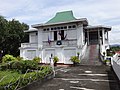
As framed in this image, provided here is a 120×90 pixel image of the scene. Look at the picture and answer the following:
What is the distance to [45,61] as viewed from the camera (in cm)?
2372

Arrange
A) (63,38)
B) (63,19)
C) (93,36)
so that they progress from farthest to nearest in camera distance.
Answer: (93,36), (63,19), (63,38)

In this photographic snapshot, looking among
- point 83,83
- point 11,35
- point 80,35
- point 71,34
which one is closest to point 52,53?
point 71,34

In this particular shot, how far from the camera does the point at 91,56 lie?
69.6ft

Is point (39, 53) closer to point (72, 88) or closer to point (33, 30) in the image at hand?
point (33, 30)

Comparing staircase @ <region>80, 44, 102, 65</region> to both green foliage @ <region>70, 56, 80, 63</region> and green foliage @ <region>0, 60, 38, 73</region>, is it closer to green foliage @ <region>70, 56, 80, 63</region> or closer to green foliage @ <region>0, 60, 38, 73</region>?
green foliage @ <region>70, 56, 80, 63</region>

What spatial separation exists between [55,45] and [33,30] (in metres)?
6.35

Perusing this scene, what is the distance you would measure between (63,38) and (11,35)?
10.5 m

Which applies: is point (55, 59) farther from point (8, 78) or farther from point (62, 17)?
point (8, 78)

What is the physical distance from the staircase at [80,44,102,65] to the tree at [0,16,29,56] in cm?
1332

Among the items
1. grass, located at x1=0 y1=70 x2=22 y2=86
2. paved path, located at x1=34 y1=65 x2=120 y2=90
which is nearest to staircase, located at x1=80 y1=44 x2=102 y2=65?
paved path, located at x1=34 y1=65 x2=120 y2=90

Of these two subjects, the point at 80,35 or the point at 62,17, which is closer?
the point at 80,35

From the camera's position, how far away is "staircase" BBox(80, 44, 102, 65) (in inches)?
765

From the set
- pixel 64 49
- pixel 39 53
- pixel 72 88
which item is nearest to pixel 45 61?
pixel 39 53

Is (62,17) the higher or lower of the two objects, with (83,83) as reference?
higher
